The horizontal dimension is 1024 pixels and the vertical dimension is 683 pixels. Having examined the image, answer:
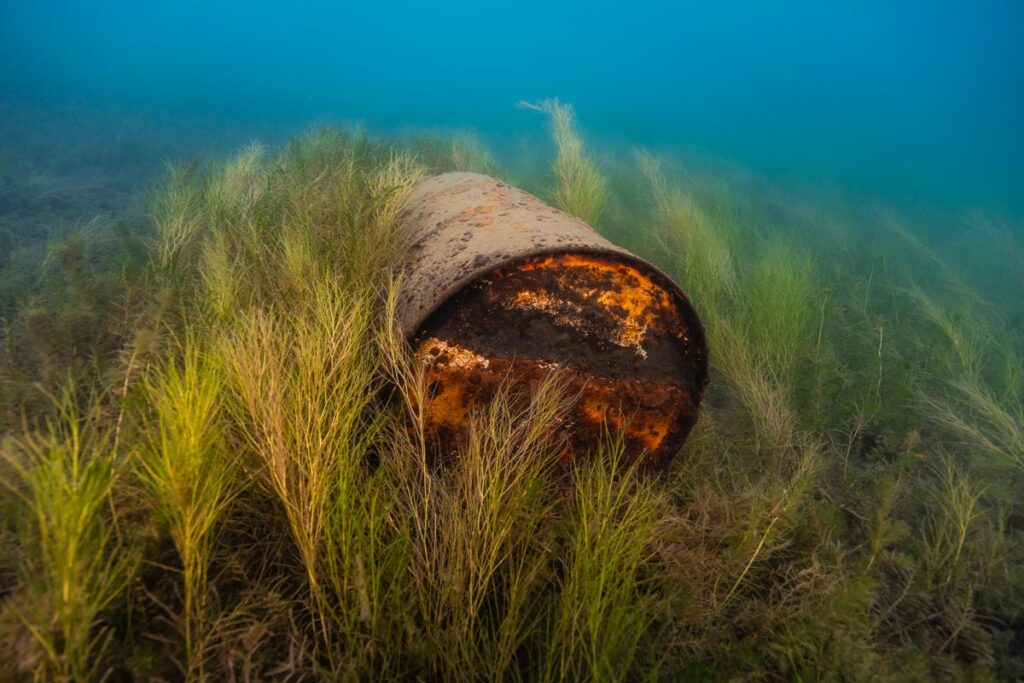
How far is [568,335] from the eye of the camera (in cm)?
193

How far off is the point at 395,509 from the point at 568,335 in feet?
3.14

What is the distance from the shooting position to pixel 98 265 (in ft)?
13.4

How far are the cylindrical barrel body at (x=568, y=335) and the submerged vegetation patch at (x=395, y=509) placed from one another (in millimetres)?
124

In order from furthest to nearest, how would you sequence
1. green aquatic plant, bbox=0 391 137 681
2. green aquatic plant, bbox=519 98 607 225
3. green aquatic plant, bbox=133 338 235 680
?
green aquatic plant, bbox=519 98 607 225, green aquatic plant, bbox=133 338 235 680, green aquatic plant, bbox=0 391 137 681

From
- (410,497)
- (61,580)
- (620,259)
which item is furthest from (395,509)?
(620,259)

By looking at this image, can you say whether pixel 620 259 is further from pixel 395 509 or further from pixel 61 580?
pixel 61 580

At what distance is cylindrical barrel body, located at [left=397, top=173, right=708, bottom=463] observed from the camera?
6.06ft

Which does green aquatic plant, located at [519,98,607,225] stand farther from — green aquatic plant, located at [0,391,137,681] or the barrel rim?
green aquatic plant, located at [0,391,137,681]

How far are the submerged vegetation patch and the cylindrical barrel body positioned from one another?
4.9 inches

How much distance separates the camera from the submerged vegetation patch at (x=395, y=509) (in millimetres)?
1134

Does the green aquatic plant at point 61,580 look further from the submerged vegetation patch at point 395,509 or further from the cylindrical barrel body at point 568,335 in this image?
the cylindrical barrel body at point 568,335

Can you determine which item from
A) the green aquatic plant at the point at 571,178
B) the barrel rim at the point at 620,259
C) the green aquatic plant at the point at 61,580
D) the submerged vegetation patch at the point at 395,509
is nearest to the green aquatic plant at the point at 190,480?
the submerged vegetation patch at the point at 395,509

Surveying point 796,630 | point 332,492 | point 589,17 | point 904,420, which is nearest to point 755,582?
point 796,630

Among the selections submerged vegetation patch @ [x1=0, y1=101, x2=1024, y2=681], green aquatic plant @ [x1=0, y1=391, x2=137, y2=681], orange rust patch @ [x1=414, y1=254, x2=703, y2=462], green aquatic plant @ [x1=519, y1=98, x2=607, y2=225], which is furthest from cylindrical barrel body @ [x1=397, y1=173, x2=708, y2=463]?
green aquatic plant @ [x1=519, y1=98, x2=607, y2=225]
